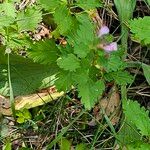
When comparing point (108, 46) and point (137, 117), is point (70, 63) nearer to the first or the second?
point (108, 46)

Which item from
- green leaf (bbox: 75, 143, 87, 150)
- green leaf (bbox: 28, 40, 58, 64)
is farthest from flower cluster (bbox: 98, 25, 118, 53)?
green leaf (bbox: 75, 143, 87, 150)

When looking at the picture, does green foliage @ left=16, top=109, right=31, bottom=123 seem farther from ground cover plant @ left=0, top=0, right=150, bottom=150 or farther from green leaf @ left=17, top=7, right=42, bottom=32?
green leaf @ left=17, top=7, right=42, bottom=32

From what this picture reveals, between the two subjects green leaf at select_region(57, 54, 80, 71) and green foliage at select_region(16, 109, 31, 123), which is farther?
green foliage at select_region(16, 109, 31, 123)

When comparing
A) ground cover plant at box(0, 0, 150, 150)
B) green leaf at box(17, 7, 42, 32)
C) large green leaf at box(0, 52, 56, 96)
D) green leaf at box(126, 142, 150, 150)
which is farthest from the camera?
large green leaf at box(0, 52, 56, 96)

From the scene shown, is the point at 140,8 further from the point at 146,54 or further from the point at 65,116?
the point at 65,116

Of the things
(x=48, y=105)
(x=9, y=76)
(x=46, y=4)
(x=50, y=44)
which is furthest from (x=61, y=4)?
(x=48, y=105)

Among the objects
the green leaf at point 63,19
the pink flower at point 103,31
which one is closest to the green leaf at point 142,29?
the pink flower at point 103,31

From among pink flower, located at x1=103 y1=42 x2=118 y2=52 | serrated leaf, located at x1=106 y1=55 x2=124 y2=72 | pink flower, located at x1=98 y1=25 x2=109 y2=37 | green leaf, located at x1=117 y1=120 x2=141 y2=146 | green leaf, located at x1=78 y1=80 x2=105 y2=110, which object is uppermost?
pink flower, located at x1=98 y1=25 x2=109 y2=37
